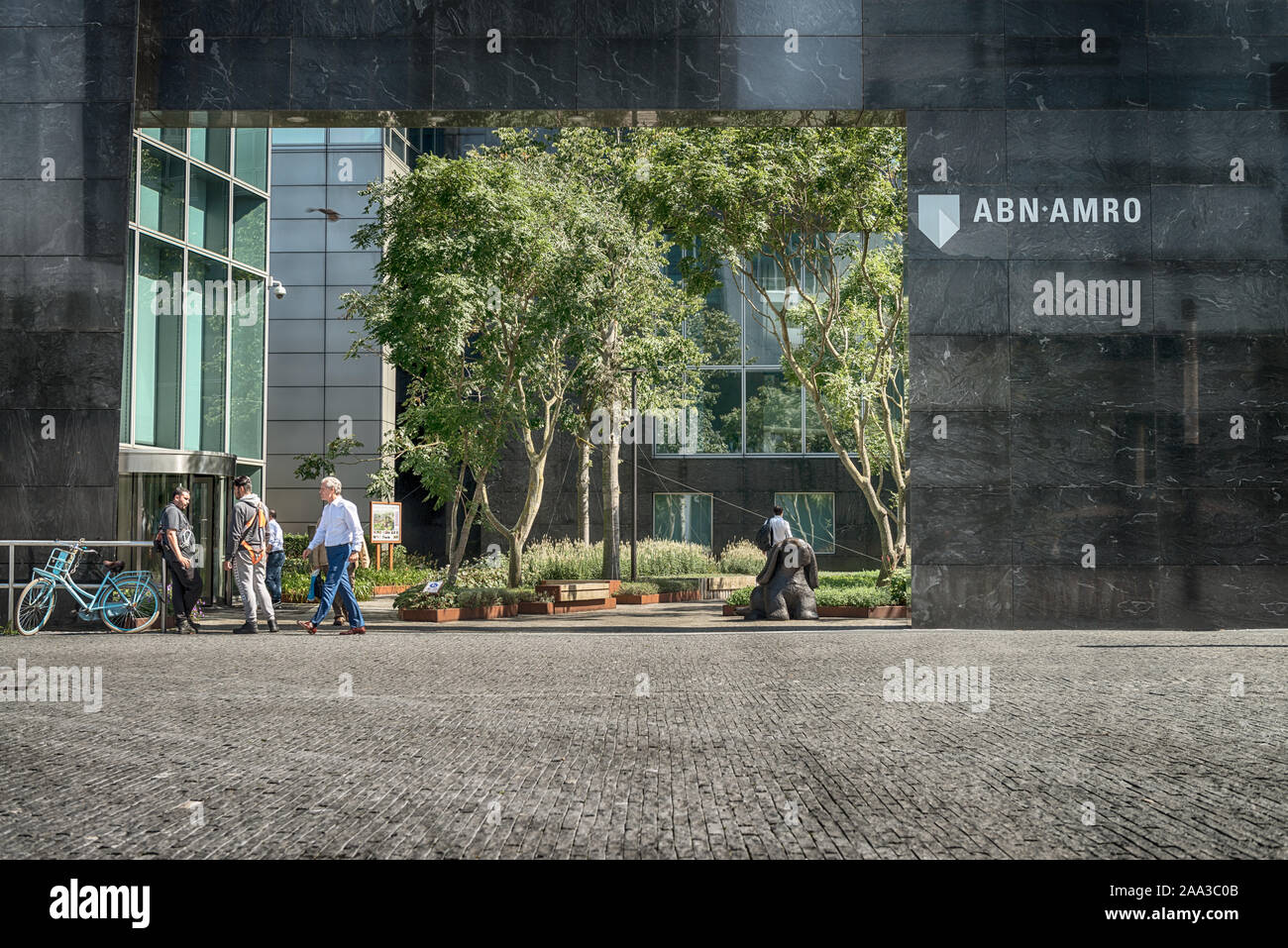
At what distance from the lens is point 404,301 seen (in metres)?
19.5

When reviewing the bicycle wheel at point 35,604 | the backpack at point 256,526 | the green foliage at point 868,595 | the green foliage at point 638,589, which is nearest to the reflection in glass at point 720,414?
the green foliage at point 638,589

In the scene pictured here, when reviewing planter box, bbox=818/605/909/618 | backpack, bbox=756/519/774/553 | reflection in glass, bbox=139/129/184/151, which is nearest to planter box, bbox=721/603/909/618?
planter box, bbox=818/605/909/618

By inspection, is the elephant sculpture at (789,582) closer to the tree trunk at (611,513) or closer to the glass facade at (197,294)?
the tree trunk at (611,513)

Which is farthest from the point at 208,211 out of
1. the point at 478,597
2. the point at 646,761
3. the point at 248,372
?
the point at 646,761

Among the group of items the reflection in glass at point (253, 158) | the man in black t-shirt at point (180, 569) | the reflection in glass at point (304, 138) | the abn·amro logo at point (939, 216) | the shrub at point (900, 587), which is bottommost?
the shrub at point (900, 587)

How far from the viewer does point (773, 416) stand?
38.8 m

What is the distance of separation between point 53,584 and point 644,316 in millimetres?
13067

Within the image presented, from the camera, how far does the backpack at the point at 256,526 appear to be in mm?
15117

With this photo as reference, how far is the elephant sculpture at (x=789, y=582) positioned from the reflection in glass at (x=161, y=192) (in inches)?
457

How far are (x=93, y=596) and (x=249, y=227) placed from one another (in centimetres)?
1088

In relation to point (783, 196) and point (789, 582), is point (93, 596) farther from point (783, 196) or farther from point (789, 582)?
point (783, 196)

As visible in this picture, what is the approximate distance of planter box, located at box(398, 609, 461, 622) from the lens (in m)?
20.2

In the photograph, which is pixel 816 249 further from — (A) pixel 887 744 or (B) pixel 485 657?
(A) pixel 887 744
